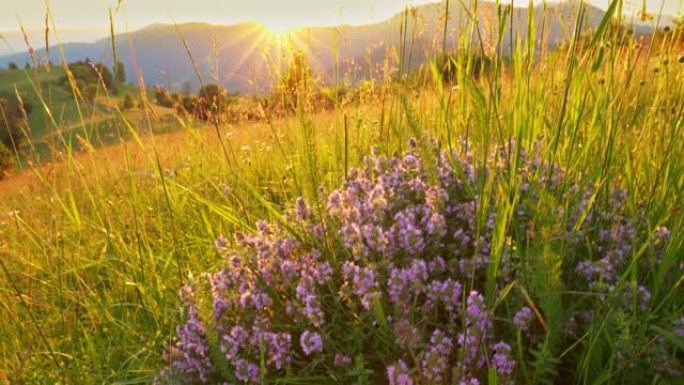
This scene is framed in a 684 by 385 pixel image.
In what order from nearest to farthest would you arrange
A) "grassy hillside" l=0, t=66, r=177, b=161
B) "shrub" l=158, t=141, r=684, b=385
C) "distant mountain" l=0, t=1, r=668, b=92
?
1. "shrub" l=158, t=141, r=684, b=385
2. "distant mountain" l=0, t=1, r=668, b=92
3. "grassy hillside" l=0, t=66, r=177, b=161

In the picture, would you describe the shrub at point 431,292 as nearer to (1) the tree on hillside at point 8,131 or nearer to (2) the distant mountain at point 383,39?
(2) the distant mountain at point 383,39

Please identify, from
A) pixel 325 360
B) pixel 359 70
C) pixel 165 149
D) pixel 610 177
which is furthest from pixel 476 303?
pixel 165 149

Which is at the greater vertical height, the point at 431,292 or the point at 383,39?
the point at 383,39

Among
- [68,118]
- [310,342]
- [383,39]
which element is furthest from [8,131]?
[68,118]

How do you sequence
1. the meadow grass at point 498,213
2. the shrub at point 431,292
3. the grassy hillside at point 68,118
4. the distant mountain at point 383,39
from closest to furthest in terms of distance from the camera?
1. the shrub at point 431,292
2. the meadow grass at point 498,213
3. the distant mountain at point 383,39
4. the grassy hillside at point 68,118

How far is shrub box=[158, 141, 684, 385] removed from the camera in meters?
1.39

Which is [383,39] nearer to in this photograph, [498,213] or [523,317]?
[498,213]

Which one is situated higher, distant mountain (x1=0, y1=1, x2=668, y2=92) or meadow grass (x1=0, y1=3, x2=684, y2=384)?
distant mountain (x1=0, y1=1, x2=668, y2=92)

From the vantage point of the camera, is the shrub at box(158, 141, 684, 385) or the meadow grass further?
the meadow grass

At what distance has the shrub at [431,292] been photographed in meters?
1.39

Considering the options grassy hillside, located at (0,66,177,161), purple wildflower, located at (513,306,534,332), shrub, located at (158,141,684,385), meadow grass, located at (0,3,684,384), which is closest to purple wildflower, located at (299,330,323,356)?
shrub, located at (158,141,684,385)

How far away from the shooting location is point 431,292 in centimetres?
155

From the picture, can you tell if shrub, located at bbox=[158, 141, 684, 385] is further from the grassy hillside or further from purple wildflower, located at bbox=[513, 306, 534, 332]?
the grassy hillside

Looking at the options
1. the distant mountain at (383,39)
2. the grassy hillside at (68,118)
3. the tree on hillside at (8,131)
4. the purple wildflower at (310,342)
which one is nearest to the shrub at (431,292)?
the purple wildflower at (310,342)
